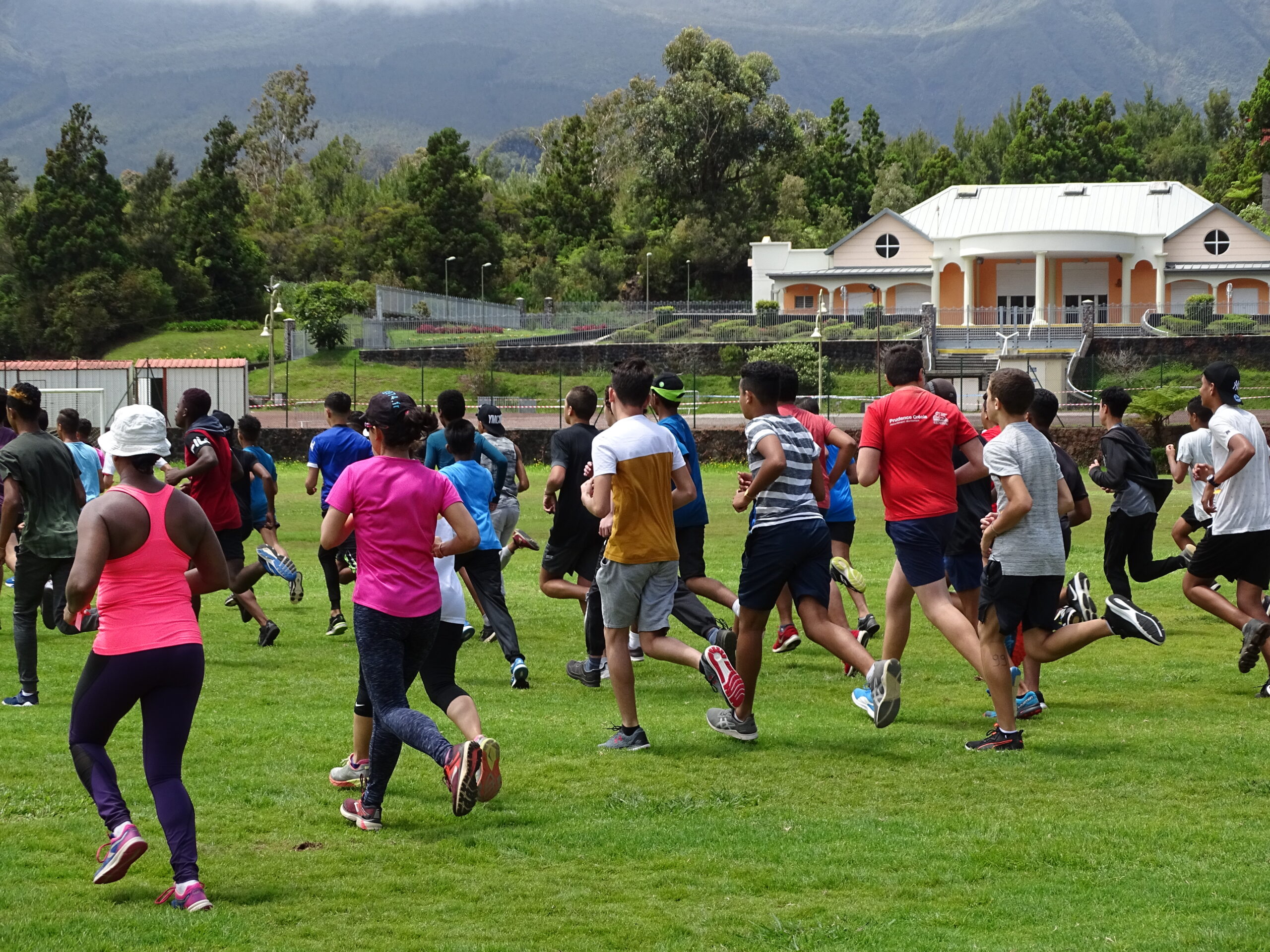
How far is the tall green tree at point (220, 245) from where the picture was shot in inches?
2950

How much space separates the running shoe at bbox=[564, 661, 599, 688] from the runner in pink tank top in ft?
14.9

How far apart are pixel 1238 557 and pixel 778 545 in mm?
3356

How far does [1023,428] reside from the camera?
7.39 metres

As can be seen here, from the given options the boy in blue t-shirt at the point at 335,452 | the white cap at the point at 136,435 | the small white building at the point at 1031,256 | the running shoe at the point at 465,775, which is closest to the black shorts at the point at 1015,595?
the running shoe at the point at 465,775

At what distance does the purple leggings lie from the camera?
5.12 metres

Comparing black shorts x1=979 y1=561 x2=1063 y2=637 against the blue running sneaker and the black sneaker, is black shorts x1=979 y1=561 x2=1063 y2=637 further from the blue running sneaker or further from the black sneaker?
the black sneaker

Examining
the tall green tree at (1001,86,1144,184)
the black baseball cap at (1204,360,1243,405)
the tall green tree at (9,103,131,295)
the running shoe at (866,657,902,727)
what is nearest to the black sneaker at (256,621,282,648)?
the running shoe at (866,657,902,727)

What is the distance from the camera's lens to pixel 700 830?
604 cm

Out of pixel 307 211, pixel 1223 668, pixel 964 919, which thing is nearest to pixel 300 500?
pixel 1223 668

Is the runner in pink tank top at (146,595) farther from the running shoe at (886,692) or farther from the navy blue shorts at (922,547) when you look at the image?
the navy blue shorts at (922,547)

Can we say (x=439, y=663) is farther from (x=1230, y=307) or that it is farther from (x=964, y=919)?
(x=1230, y=307)

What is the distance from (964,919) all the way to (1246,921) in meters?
0.93

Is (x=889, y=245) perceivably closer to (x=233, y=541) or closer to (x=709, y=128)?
(x=709, y=128)

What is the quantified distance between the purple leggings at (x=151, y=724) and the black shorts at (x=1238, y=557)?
633 cm
